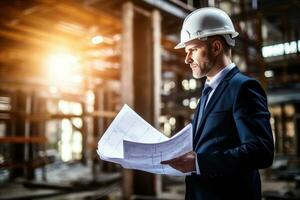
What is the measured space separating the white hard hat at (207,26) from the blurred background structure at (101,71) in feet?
3.35

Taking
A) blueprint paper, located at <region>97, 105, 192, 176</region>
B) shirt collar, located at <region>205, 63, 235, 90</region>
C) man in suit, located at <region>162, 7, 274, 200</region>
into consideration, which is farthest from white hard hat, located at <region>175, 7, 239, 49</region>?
blueprint paper, located at <region>97, 105, 192, 176</region>

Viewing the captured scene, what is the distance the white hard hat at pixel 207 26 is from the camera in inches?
70.6

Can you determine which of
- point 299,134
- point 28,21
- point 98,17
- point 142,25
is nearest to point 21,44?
Answer: point 28,21

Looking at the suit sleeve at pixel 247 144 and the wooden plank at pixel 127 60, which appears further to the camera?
the wooden plank at pixel 127 60

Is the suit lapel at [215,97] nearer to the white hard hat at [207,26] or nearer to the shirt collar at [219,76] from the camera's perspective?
the shirt collar at [219,76]

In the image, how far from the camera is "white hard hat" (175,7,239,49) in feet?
5.88

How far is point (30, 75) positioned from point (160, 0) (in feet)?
26.0

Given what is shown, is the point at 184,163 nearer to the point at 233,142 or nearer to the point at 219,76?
the point at 233,142

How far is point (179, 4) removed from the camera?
246 inches

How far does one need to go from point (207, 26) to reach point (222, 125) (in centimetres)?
58

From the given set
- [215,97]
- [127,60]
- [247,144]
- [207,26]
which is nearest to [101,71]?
[127,60]

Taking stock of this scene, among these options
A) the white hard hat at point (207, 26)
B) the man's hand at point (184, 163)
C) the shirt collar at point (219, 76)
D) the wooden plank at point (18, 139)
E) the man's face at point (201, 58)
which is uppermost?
the white hard hat at point (207, 26)


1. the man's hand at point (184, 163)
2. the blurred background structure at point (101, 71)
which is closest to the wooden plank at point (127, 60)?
the blurred background structure at point (101, 71)

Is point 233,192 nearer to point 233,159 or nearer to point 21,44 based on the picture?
point 233,159
